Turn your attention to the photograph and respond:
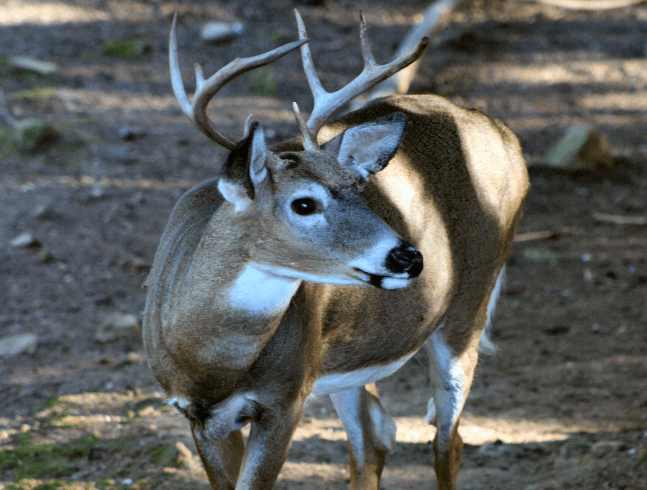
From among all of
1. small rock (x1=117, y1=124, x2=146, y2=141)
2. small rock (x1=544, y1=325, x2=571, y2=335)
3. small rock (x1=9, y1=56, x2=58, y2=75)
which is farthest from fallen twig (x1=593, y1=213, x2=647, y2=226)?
small rock (x1=9, y1=56, x2=58, y2=75)

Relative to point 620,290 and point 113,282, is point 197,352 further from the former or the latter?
point 620,290

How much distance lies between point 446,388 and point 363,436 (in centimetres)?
52

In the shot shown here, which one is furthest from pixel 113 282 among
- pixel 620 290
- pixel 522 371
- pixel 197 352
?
pixel 620 290

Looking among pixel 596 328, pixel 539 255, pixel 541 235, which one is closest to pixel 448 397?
pixel 596 328

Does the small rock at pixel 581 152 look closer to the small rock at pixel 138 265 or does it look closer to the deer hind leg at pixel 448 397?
the small rock at pixel 138 265

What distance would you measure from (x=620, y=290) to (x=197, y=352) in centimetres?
490

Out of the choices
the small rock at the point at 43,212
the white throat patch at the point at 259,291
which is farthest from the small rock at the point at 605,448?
the small rock at the point at 43,212

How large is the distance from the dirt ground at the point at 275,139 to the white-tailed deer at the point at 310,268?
1.19 m

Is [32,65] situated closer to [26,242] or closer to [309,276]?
[26,242]

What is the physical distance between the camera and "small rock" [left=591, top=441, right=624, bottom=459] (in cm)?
450

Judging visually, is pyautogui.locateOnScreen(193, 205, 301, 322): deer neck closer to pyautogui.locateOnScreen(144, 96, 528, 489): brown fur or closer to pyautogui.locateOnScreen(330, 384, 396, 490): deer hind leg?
pyautogui.locateOnScreen(144, 96, 528, 489): brown fur

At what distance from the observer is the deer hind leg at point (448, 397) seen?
4.08m

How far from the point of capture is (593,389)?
5.38 meters

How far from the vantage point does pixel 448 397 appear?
13.4ft
